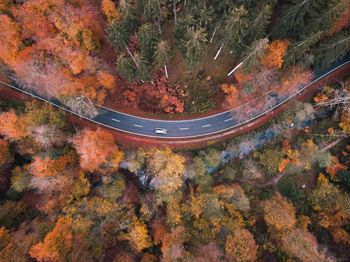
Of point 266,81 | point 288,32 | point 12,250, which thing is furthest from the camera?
point 266,81

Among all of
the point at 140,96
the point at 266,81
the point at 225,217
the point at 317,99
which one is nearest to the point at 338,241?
the point at 225,217

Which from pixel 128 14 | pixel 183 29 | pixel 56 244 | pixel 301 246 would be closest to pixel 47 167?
pixel 56 244

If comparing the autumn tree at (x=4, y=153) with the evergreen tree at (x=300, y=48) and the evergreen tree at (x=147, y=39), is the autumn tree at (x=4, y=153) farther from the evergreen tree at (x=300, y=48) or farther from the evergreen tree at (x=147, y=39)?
the evergreen tree at (x=300, y=48)

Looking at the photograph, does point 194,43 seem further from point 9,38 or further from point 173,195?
point 9,38

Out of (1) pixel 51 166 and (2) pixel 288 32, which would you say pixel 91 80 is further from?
(2) pixel 288 32

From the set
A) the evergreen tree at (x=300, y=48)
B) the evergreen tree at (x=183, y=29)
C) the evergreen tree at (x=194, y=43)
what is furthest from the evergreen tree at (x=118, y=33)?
the evergreen tree at (x=300, y=48)

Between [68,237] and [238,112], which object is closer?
[68,237]
